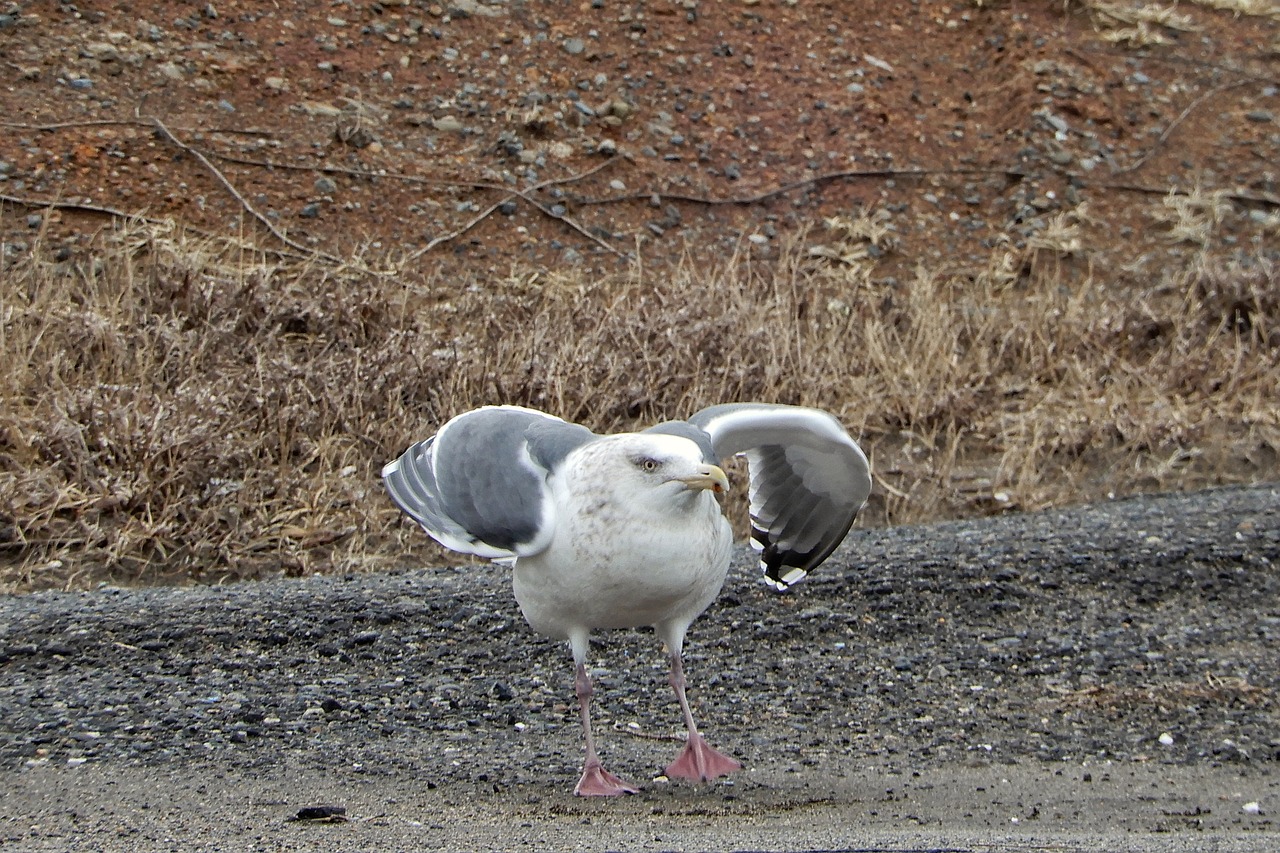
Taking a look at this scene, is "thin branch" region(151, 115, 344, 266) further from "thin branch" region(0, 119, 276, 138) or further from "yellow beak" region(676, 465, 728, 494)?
"yellow beak" region(676, 465, 728, 494)

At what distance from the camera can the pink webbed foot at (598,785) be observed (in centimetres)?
353

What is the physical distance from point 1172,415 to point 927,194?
10.1ft

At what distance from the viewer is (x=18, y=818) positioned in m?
3.19

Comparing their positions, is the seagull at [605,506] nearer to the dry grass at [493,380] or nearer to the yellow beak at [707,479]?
the yellow beak at [707,479]

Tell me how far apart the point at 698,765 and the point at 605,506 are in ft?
2.55

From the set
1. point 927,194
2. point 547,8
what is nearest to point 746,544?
point 927,194

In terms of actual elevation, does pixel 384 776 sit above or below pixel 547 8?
below

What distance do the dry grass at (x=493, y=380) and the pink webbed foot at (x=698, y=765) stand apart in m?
2.59

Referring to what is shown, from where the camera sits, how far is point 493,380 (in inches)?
281

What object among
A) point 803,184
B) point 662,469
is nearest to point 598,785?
point 662,469

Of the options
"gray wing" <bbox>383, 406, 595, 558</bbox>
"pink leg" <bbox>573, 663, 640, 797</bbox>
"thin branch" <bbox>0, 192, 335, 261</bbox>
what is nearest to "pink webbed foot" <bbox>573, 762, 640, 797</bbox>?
"pink leg" <bbox>573, 663, 640, 797</bbox>

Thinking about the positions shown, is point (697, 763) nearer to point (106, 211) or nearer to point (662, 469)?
point (662, 469)

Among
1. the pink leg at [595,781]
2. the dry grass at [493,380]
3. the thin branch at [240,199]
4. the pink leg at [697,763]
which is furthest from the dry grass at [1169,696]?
the thin branch at [240,199]

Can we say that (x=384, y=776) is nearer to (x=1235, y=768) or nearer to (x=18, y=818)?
(x=18, y=818)
